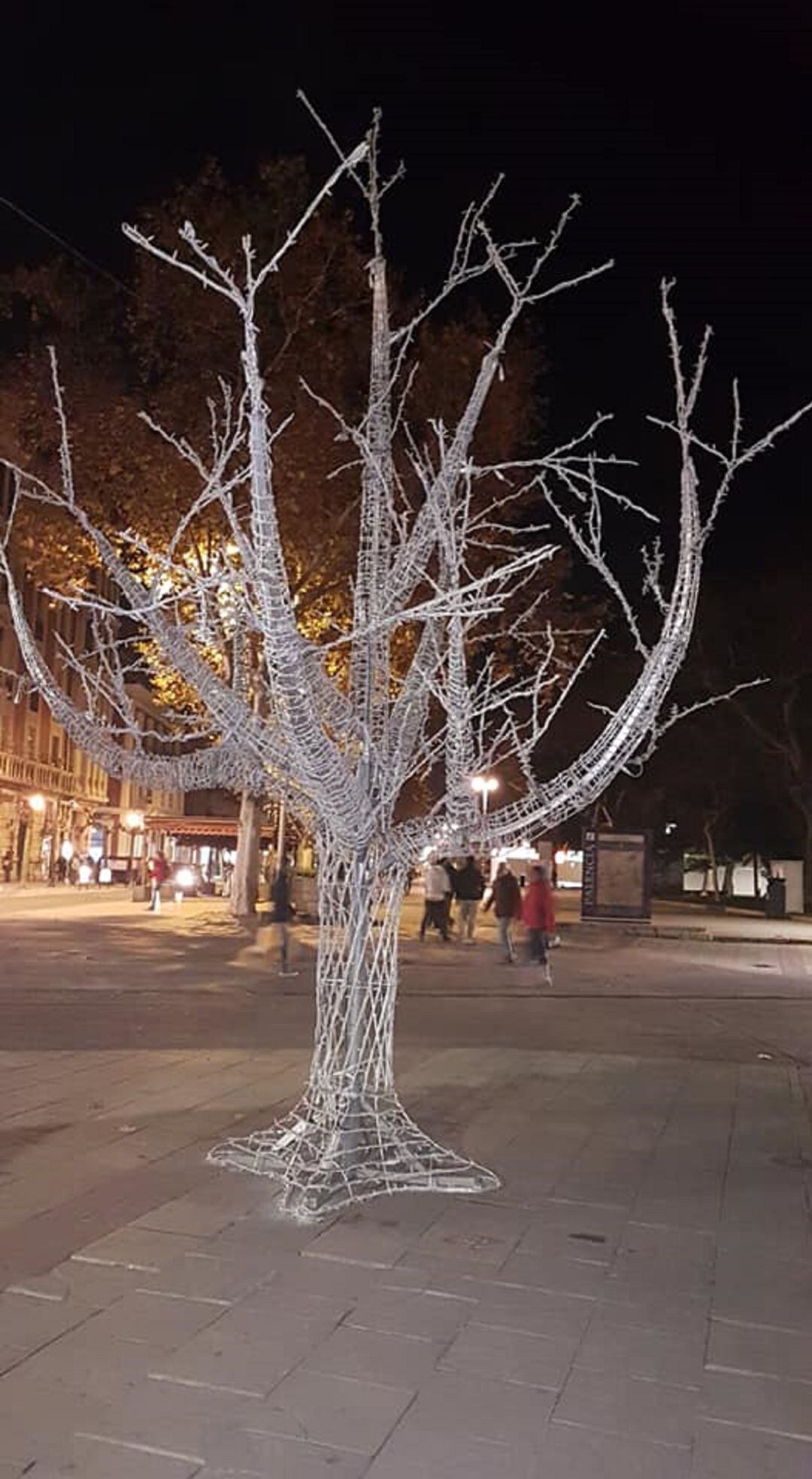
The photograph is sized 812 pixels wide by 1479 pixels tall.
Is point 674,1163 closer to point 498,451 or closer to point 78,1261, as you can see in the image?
point 78,1261

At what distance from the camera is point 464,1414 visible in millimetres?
3947

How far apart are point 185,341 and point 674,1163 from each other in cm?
2118

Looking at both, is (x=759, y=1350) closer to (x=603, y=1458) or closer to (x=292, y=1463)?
(x=603, y=1458)

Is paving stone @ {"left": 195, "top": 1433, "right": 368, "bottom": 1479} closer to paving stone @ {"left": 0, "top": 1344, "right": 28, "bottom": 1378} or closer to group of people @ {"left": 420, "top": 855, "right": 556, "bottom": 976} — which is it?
paving stone @ {"left": 0, "top": 1344, "right": 28, "bottom": 1378}

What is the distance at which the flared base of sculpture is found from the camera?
6293 millimetres

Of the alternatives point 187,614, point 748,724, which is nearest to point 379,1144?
point 187,614

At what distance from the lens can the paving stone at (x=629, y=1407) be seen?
12.8ft

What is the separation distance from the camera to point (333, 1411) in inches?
154

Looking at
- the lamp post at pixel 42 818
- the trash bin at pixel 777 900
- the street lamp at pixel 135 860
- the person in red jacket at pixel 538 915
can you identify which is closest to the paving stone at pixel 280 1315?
the person in red jacket at pixel 538 915

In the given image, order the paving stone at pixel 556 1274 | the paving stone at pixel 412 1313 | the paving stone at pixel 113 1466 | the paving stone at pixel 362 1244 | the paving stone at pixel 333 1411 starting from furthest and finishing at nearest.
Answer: the paving stone at pixel 362 1244 → the paving stone at pixel 556 1274 → the paving stone at pixel 412 1313 → the paving stone at pixel 333 1411 → the paving stone at pixel 113 1466

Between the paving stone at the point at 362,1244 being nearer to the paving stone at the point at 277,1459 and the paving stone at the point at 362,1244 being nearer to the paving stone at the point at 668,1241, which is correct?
the paving stone at the point at 668,1241

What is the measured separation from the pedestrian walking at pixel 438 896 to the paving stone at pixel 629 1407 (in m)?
18.7

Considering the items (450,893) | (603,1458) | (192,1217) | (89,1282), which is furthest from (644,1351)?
(450,893)

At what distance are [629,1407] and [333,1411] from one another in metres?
0.92
